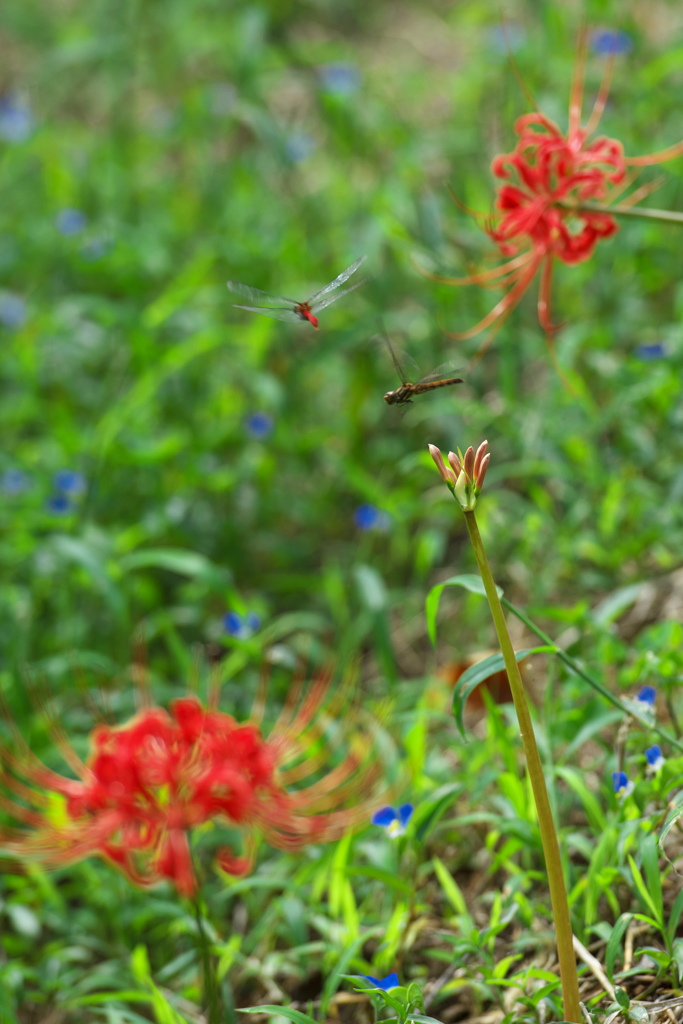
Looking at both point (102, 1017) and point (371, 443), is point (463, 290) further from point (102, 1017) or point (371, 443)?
point (102, 1017)

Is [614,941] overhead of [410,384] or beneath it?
beneath

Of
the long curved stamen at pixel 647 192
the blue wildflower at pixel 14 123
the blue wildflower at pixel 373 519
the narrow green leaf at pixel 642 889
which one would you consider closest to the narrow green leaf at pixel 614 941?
the narrow green leaf at pixel 642 889

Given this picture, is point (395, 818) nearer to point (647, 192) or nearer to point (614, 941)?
point (614, 941)

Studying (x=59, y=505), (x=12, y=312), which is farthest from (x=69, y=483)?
(x=12, y=312)

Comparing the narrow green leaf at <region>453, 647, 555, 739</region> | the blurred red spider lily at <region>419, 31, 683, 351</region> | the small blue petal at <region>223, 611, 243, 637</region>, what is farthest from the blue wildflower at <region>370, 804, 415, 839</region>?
the blurred red spider lily at <region>419, 31, 683, 351</region>

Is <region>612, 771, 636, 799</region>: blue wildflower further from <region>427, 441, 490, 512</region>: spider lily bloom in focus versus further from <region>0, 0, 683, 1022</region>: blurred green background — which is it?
<region>427, 441, 490, 512</region>: spider lily bloom in focus

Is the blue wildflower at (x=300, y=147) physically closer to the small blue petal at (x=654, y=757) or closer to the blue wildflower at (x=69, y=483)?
the blue wildflower at (x=69, y=483)

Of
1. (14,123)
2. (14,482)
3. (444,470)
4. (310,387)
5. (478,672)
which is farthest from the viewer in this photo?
(14,123)
